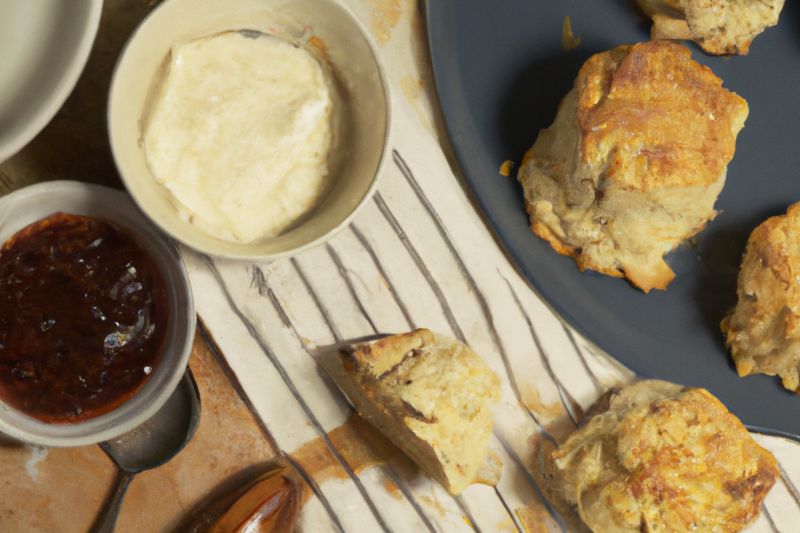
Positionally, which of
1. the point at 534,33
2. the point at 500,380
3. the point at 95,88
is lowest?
the point at 500,380

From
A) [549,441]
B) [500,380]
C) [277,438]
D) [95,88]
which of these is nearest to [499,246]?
[500,380]

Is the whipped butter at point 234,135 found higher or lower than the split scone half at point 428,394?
higher

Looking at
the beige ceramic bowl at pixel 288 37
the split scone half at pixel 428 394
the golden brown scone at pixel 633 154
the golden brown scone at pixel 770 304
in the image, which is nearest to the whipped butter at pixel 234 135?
the beige ceramic bowl at pixel 288 37

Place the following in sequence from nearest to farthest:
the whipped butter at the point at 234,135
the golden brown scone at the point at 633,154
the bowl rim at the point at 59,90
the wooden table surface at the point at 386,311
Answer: the bowl rim at the point at 59,90 < the whipped butter at the point at 234,135 < the golden brown scone at the point at 633,154 < the wooden table surface at the point at 386,311

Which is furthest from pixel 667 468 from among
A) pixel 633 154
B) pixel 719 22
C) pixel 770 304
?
pixel 719 22

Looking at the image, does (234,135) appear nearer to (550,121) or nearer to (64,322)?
(64,322)

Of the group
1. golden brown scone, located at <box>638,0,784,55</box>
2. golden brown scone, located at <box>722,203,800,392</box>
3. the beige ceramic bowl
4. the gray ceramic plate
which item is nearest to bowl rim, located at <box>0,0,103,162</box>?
the beige ceramic bowl

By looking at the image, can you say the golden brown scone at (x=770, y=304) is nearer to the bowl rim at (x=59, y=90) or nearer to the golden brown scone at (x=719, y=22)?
the golden brown scone at (x=719, y=22)

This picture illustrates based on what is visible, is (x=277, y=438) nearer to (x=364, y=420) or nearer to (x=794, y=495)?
(x=364, y=420)
